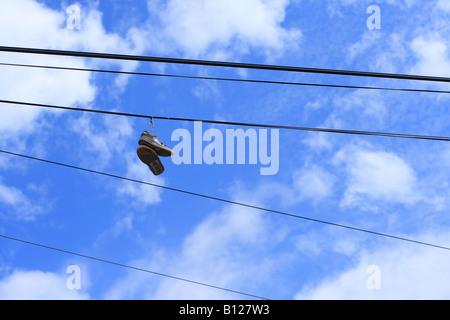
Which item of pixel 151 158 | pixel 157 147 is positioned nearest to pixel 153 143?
pixel 157 147

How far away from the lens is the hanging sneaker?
5746 mm

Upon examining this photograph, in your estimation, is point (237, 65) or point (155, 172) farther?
point (155, 172)

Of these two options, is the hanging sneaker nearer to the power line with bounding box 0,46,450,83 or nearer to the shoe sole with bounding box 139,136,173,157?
the shoe sole with bounding box 139,136,173,157

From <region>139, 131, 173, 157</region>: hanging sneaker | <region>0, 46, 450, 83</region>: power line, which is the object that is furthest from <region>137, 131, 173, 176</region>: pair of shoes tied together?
<region>0, 46, 450, 83</region>: power line

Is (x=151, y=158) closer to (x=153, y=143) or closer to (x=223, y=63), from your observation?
(x=153, y=143)

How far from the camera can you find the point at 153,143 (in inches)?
228

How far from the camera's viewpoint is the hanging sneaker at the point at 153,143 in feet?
18.9

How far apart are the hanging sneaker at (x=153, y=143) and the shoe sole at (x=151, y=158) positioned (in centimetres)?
5

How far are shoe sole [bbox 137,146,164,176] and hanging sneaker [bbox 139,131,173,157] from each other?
0.05 m

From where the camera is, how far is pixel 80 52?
3.87 meters

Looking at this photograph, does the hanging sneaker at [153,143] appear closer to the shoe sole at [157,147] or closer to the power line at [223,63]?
the shoe sole at [157,147]
